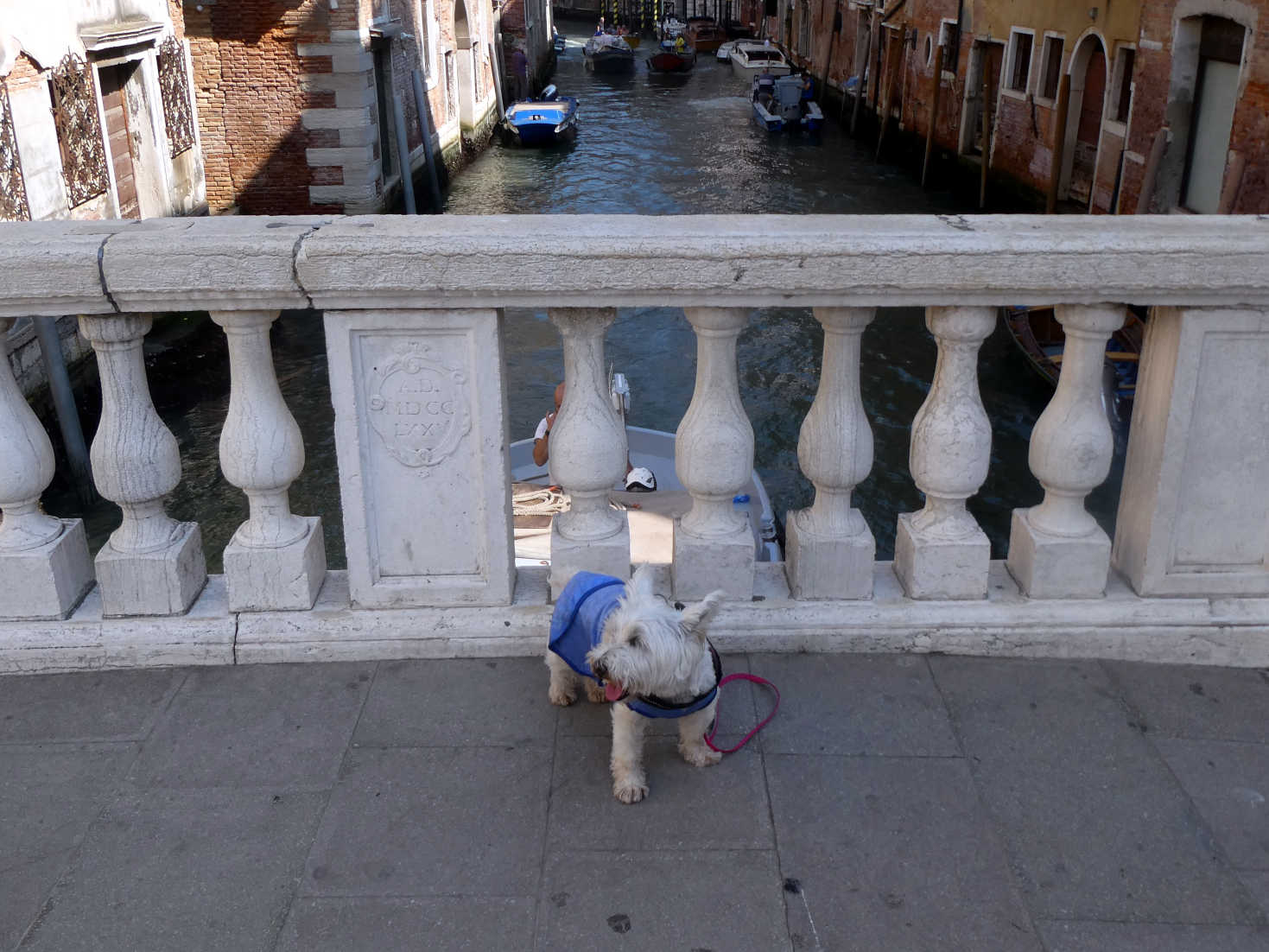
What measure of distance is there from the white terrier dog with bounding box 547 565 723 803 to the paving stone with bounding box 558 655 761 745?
0.10 meters

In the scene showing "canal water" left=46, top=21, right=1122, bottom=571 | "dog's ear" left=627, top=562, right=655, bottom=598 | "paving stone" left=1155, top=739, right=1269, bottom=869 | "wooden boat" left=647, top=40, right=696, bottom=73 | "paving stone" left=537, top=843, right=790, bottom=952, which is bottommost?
"canal water" left=46, top=21, right=1122, bottom=571

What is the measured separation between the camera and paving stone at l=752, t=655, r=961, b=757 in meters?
2.21

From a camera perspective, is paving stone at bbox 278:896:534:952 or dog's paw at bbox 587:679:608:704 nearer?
paving stone at bbox 278:896:534:952

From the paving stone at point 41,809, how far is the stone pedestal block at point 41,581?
0.35 meters

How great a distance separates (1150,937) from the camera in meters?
1.76

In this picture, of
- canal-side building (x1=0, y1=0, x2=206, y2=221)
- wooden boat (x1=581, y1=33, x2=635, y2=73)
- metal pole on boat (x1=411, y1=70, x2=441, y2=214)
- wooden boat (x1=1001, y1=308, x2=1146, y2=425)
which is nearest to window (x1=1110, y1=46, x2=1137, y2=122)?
wooden boat (x1=1001, y1=308, x2=1146, y2=425)

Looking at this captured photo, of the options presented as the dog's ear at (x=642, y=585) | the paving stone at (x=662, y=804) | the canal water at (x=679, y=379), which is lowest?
the canal water at (x=679, y=379)

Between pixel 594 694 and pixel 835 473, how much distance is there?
27.2 inches

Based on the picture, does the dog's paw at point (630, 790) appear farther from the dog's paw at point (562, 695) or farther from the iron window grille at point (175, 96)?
the iron window grille at point (175, 96)

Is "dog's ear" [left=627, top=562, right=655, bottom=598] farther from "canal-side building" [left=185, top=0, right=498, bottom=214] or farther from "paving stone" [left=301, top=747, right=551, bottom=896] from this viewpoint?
"canal-side building" [left=185, top=0, right=498, bottom=214]

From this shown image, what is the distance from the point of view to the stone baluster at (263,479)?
2.34 meters

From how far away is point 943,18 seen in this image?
21.4m

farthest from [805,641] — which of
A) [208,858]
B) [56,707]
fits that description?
[56,707]

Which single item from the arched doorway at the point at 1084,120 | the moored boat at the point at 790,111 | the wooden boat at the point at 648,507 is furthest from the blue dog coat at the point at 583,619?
the moored boat at the point at 790,111
